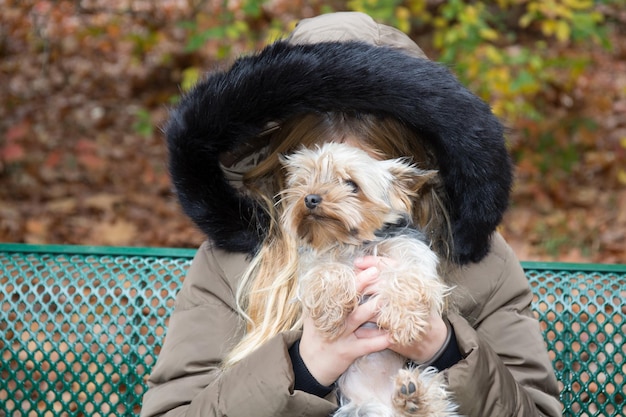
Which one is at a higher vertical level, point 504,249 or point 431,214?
point 431,214

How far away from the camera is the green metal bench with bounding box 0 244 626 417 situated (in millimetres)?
3293

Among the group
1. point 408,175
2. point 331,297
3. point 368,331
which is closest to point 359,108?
point 408,175

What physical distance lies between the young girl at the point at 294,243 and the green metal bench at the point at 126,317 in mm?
435

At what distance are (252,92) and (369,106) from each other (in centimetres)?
39

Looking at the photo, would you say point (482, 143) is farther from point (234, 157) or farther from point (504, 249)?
point (234, 157)

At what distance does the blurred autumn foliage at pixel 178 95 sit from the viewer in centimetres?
651

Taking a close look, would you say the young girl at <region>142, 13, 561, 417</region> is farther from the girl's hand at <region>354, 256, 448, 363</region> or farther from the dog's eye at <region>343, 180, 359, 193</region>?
the dog's eye at <region>343, 180, 359, 193</region>

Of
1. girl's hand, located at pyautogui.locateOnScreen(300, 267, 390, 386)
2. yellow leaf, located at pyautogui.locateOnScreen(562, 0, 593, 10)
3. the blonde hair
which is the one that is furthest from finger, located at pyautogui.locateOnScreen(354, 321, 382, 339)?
yellow leaf, located at pyautogui.locateOnScreen(562, 0, 593, 10)

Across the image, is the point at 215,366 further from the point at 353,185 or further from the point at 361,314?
the point at 353,185

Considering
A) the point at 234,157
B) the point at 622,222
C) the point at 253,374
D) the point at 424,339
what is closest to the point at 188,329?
the point at 253,374

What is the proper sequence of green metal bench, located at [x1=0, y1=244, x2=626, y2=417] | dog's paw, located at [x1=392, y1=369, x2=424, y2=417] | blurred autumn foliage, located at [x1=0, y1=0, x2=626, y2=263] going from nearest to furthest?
dog's paw, located at [x1=392, y1=369, x2=424, y2=417], green metal bench, located at [x1=0, y1=244, x2=626, y2=417], blurred autumn foliage, located at [x1=0, y1=0, x2=626, y2=263]

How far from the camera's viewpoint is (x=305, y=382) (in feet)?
8.73

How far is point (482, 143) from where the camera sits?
8.79 ft

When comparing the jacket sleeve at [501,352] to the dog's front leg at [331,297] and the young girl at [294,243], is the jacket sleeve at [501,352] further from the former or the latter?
the dog's front leg at [331,297]
